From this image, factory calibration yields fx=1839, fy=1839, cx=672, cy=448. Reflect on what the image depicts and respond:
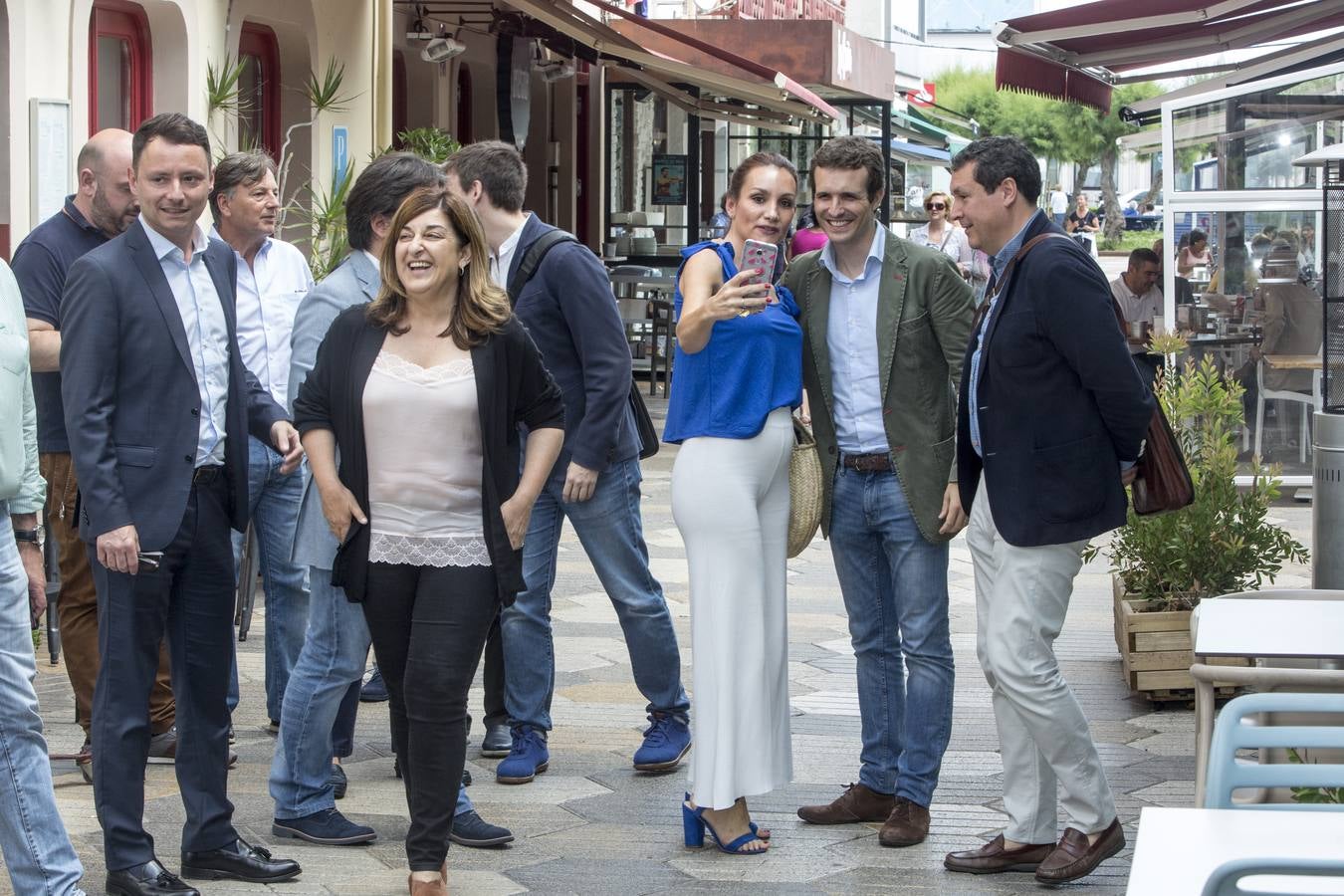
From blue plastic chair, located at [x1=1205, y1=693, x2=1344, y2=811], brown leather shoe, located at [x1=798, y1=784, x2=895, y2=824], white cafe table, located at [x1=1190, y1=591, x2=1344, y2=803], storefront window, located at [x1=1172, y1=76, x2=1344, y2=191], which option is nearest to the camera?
blue plastic chair, located at [x1=1205, y1=693, x2=1344, y2=811]

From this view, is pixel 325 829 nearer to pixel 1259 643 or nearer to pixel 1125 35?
pixel 1259 643

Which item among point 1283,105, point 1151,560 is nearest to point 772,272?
point 1151,560

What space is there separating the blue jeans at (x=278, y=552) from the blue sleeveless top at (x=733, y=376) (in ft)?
5.28

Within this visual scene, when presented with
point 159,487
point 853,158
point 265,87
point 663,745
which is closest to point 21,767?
point 159,487

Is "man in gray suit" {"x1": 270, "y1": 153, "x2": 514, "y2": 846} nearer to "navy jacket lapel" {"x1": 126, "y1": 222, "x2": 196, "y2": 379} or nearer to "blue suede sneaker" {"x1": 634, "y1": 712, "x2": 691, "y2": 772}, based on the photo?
"navy jacket lapel" {"x1": 126, "y1": 222, "x2": 196, "y2": 379}

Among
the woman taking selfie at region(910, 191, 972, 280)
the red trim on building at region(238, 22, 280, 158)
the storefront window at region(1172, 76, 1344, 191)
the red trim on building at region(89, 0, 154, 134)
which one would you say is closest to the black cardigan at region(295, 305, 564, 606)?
the red trim on building at region(89, 0, 154, 134)

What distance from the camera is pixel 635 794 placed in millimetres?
5734

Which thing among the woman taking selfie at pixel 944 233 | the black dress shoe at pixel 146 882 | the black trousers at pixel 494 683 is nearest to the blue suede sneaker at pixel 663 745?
the black trousers at pixel 494 683

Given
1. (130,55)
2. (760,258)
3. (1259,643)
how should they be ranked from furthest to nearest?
(130,55)
(760,258)
(1259,643)

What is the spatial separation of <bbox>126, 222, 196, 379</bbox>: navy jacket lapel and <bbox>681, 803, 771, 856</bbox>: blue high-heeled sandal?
182 cm

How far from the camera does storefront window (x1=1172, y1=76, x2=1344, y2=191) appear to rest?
11.9 meters

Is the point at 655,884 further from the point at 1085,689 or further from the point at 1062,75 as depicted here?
the point at 1062,75

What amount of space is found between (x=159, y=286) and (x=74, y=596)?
1616 mm

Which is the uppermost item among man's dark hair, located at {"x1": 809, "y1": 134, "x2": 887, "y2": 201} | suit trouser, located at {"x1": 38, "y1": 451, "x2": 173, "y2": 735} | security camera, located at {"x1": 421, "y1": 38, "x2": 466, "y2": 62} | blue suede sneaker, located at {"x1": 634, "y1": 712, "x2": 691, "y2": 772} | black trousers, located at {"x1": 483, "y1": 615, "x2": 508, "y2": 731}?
security camera, located at {"x1": 421, "y1": 38, "x2": 466, "y2": 62}
